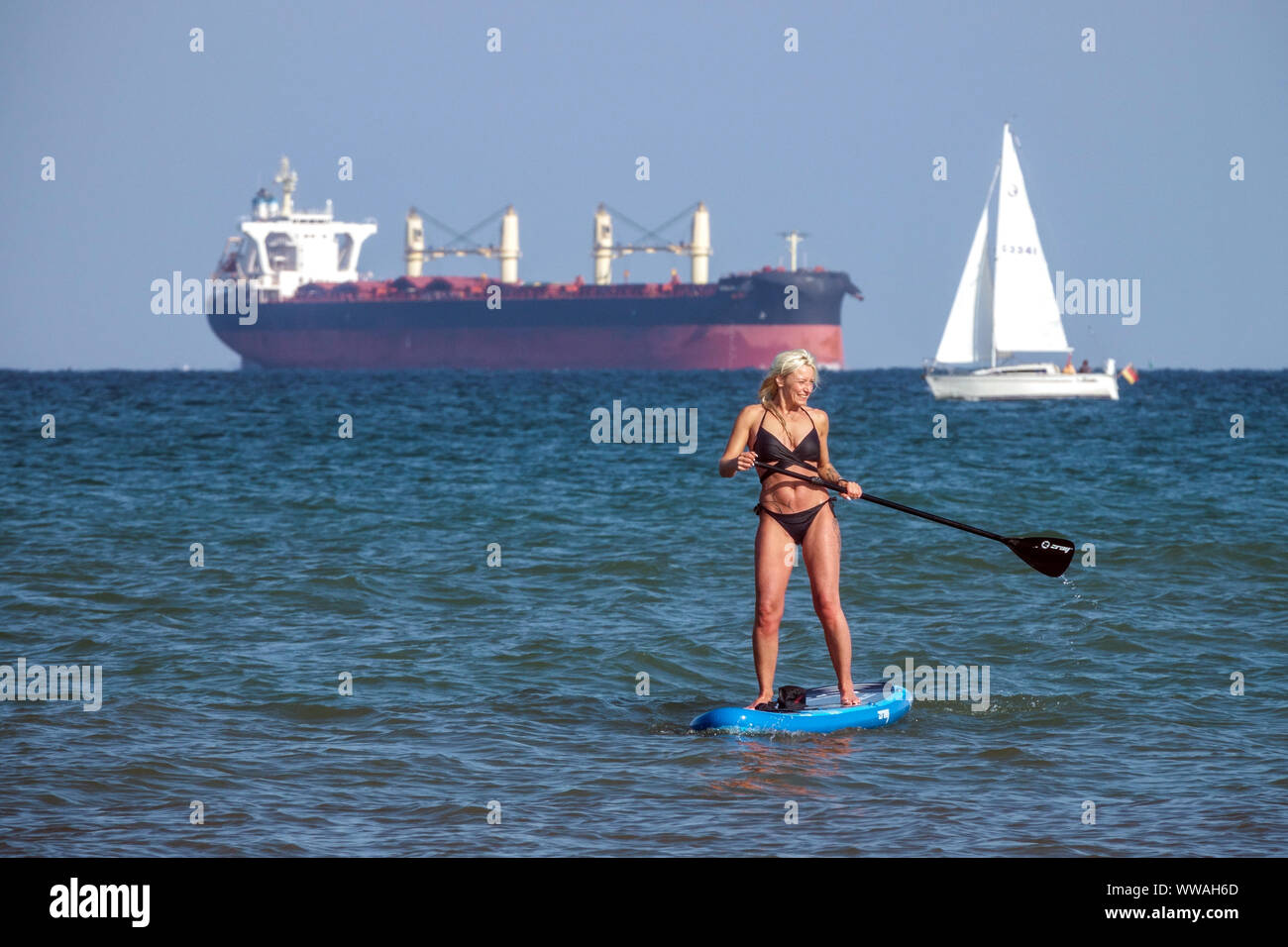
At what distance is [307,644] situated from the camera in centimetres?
987

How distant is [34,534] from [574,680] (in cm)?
877

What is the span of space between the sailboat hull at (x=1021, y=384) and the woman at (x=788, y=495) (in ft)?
148

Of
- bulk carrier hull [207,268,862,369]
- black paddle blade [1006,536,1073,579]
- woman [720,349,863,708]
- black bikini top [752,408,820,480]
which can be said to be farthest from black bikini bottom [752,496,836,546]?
bulk carrier hull [207,268,862,369]

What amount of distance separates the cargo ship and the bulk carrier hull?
0.21 ft

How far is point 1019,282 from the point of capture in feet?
163

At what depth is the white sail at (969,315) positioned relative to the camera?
166ft

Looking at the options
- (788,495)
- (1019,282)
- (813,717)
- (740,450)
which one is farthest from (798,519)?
(1019,282)

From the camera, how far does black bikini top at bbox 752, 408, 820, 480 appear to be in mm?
7164

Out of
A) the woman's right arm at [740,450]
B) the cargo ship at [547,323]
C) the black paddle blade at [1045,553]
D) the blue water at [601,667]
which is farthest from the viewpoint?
the cargo ship at [547,323]

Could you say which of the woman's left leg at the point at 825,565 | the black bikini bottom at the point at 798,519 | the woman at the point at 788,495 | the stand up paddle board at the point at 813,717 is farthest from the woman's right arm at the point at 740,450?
the stand up paddle board at the point at 813,717

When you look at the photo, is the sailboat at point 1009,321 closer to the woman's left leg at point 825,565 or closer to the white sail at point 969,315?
the white sail at point 969,315

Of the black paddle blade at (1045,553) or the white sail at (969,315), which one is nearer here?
the black paddle blade at (1045,553)

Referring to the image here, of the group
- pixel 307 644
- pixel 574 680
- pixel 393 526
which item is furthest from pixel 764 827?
pixel 393 526

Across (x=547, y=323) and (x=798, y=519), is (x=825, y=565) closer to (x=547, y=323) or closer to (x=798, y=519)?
(x=798, y=519)
